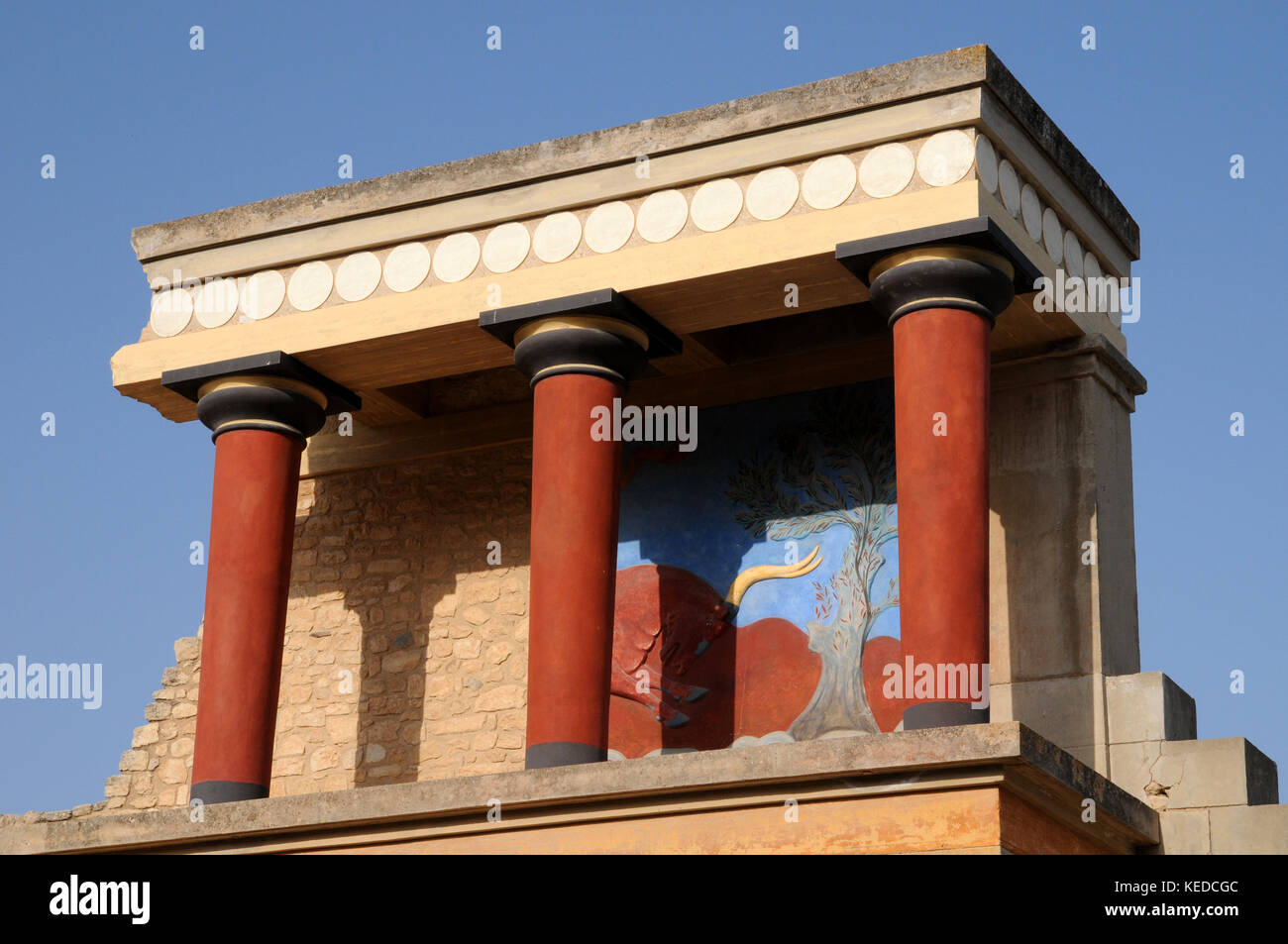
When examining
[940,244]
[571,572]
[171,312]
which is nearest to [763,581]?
[571,572]

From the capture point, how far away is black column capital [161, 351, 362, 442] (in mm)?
12914

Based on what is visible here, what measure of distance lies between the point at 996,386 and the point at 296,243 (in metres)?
4.62

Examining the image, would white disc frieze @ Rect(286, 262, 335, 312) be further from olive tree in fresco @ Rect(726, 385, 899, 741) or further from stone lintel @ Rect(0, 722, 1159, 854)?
stone lintel @ Rect(0, 722, 1159, 854)

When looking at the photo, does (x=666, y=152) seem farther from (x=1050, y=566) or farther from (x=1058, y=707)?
(x=1058, y=707)

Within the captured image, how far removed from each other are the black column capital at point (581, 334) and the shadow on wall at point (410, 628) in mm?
2167

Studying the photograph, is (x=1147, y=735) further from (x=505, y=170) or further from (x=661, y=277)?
(x=505, y=170)

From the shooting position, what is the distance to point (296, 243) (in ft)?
43.4

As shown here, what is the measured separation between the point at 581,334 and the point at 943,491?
8.33 feet

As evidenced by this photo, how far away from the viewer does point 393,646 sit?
46.9 feet

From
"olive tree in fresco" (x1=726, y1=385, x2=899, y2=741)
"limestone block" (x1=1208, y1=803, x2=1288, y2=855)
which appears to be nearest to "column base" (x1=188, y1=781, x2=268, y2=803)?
"olive tree in fresco" (x1=726, y1=385, x2=899, y2=741)

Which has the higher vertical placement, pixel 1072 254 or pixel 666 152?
pixel 666 152

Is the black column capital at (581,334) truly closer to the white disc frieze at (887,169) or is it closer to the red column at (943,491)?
the white disc frieze at (887,169)
